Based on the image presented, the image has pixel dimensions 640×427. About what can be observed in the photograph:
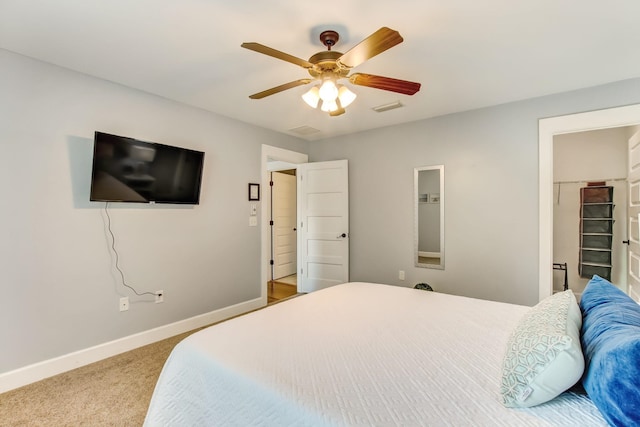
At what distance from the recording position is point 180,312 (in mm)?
3135

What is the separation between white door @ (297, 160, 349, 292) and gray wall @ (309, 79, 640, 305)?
0.14 meters

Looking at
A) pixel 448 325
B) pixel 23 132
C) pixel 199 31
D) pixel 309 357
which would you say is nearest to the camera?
pixel 309 357

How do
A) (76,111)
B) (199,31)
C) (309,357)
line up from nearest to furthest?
(309,357), (199,31), (76,111)

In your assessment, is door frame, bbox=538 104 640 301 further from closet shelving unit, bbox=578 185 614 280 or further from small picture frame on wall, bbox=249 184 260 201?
small picture frame on wall, bbox=249 184 260 201

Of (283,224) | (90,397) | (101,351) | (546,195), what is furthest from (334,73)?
(283,224)

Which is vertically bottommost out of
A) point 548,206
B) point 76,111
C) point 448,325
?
point 448,325

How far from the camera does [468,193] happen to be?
3.44m

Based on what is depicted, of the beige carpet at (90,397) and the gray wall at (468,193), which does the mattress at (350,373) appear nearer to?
the beige carpet at (90,397)

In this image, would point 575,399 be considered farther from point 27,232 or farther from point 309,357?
point 27,232

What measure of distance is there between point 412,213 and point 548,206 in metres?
1.38

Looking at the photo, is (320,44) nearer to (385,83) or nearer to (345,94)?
(345,94)

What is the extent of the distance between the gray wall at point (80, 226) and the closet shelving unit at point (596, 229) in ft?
16.1

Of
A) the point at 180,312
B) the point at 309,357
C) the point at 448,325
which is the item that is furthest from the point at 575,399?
the point at 180,312

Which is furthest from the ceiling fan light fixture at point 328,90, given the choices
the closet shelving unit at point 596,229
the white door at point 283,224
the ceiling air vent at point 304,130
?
the closet shelving unit at point 596,229
